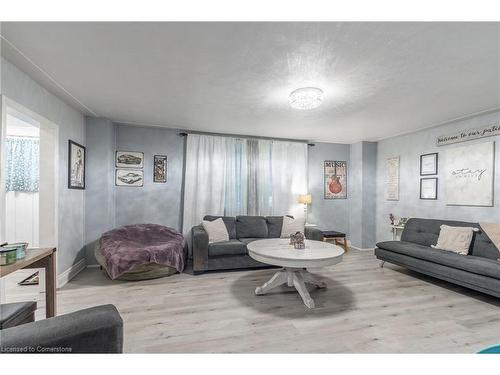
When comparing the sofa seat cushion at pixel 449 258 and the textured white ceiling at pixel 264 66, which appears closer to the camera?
the textured white ceiling at pixel 264 66

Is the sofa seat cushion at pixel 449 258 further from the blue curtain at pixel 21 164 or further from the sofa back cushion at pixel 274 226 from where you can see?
the blue curtain at pixel 21 164

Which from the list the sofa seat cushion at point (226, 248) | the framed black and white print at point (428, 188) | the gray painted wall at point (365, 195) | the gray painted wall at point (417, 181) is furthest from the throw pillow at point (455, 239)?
the sofa seat cushion at point (226, 248)

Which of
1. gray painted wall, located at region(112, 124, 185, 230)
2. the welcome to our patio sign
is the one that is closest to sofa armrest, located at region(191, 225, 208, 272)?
gray painted wall, located at region(112, 124, 185, 230)

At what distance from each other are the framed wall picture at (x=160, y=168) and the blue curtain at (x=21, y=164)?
176 cm

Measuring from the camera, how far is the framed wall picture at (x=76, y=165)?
333 cm

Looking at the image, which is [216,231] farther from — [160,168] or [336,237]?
[336,237]

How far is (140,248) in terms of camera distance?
3.45m

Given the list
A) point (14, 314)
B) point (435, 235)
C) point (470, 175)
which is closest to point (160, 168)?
point (14, 314)

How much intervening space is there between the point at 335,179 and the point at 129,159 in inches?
167

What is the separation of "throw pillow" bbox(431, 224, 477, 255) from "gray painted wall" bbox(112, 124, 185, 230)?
4.13 metres

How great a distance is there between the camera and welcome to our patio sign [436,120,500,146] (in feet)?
11.0

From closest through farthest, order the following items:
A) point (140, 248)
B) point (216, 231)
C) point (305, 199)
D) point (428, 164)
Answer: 1. point (140, 248)
2. point (216, 231)
3. point (428, 164)
4. point (305, 199)

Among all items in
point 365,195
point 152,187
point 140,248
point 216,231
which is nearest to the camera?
point 140,248

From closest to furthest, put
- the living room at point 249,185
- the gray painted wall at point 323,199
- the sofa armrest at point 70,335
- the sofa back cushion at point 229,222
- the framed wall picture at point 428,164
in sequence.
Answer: the sofa armrest at point 70,335 → the living room at point 249,185 → the framed wall picture at point 428,164 → the sofa back cushion at point 229,222 → the gray painted wall at point 323,199
